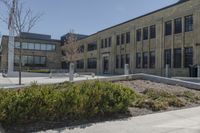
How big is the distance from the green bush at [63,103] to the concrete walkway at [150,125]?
53 cm

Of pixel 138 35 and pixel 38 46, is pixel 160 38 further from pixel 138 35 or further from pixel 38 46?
pixel 38 46

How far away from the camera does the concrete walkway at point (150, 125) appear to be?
6.07 m

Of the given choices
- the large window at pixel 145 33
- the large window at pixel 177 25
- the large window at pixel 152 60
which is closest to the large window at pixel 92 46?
the large window at pixel 145 33

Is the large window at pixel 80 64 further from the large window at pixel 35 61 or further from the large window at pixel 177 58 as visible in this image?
the large window at pixel 177 58

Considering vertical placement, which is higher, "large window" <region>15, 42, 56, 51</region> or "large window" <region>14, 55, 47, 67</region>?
"large window" <region>15, 42, 56, 51</region>

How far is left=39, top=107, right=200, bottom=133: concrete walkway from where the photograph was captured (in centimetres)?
607

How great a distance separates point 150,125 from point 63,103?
2.43 meters

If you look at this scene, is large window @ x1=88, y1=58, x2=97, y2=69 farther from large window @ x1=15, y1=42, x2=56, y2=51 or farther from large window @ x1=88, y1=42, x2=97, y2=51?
large window @ x1=15, y1=42, x2=56, y2=51

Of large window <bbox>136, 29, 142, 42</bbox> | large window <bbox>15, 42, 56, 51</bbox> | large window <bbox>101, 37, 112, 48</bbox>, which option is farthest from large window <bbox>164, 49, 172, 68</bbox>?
large window <bbox>15, 42, 56, 51</bbox>

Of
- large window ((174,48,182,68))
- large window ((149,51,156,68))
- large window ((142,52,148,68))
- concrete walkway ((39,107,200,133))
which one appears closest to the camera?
concrete walkway ((39,107,200,133))

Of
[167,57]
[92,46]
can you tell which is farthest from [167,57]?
[92,46]

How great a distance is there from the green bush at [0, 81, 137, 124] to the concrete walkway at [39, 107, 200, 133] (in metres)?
0.53

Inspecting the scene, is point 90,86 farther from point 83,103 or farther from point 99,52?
point 99,52

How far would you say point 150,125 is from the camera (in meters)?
6.59
